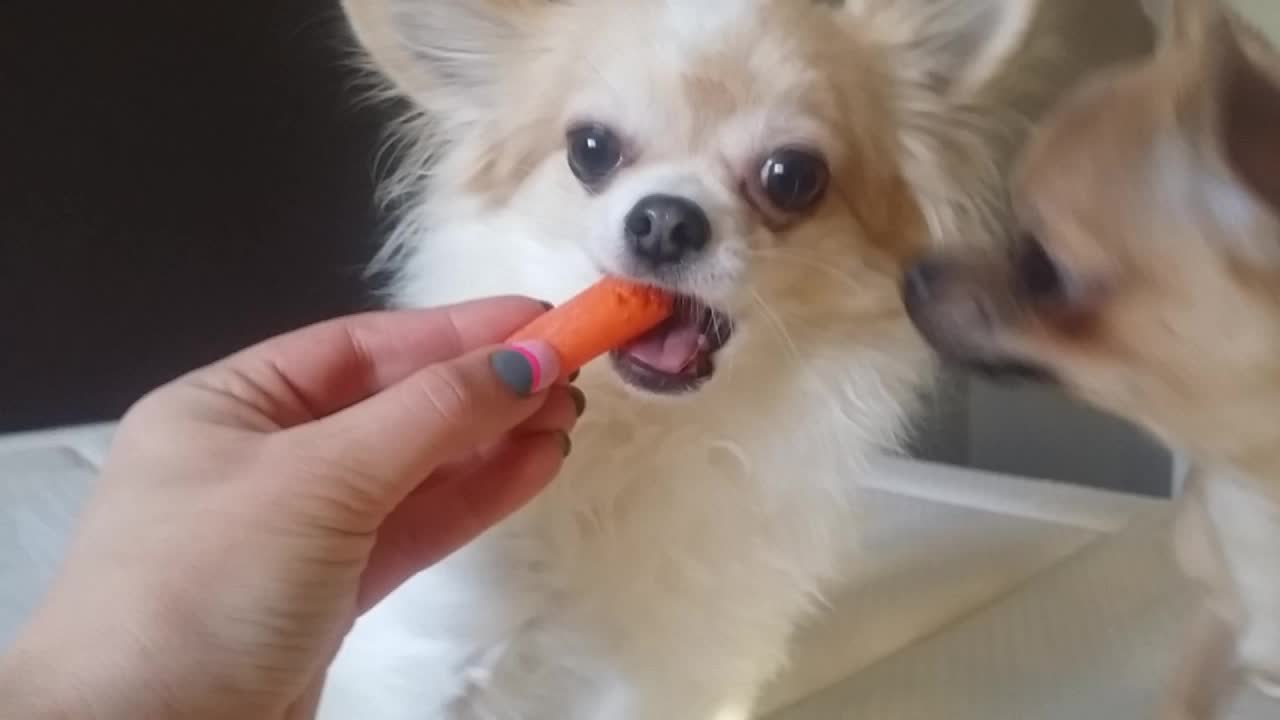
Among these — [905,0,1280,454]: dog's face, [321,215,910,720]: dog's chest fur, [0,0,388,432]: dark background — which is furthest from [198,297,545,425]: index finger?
[0,0,388,432]: dark background

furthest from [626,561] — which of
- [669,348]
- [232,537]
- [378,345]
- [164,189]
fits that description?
[164,189]

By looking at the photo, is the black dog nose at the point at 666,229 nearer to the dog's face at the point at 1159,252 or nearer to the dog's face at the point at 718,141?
the dog's face at the point at 718,141

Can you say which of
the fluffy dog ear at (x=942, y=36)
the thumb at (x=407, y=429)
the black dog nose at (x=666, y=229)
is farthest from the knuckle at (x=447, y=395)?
the fluffy dog ear at (x=942, y=36)

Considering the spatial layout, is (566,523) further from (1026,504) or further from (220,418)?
(1026,504)

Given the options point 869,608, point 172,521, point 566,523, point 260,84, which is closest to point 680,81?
point 566,523

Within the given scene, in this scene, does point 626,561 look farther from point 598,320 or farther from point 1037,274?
point 1037,274

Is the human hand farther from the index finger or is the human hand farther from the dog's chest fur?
the dog's chest fur
